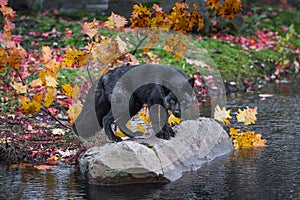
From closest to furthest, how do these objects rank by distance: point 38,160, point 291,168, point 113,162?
point 113,162 < point 291,168 < point 38,160

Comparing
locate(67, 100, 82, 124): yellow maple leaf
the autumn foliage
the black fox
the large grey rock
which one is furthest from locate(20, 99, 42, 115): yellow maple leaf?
the large grey rock

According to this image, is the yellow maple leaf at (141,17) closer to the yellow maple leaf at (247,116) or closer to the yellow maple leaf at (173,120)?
the yellow maple leaf at (173,120)

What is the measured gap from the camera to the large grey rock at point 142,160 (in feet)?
20.0

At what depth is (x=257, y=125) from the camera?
28.3 feet

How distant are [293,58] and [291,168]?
838 centimetres

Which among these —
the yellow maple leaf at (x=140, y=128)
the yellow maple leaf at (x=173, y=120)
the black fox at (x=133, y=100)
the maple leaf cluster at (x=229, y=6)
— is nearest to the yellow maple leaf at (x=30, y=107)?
the black fox at (x=133, y=100)

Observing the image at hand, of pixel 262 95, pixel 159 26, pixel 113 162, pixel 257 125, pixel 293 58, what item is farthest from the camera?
pixel 293 58

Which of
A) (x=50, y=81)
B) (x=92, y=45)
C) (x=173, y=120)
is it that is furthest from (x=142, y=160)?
(x=92, y=45)

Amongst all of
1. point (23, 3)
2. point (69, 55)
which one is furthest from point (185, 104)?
point (23, 3)

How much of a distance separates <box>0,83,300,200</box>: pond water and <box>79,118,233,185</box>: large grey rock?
12 cm

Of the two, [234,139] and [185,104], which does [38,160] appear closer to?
[185,104]

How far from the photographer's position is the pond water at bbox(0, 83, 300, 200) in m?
5.78

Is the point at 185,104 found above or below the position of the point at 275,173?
above

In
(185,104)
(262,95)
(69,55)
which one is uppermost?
(69,55)
